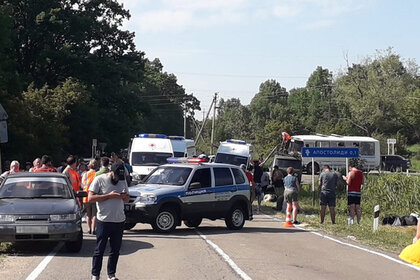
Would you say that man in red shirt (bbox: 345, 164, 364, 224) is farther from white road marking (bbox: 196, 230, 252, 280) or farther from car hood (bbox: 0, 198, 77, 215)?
car hood (bbox: 0, 198, 77, 215)

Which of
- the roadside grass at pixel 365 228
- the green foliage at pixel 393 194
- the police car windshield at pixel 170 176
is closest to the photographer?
the roadside grass at pixel 365 228

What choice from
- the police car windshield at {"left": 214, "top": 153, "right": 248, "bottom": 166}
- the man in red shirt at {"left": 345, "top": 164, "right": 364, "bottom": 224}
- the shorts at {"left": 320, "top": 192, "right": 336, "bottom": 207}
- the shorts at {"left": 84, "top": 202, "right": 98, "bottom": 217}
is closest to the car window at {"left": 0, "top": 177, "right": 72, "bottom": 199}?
the shorts at {"left": 84, "top": 202, "right": 98, "bottom": 217}

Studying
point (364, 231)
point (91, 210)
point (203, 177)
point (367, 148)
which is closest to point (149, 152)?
point (203, 177)

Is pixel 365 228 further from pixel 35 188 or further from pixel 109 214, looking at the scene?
pixel 109 214

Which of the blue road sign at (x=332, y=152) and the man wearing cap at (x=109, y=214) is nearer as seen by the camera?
the man wearing cap at (x=109, y=214)

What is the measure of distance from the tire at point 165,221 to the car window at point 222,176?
1768mm

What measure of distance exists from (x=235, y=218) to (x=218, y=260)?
6.20m

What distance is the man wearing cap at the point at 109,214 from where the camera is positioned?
9734mm

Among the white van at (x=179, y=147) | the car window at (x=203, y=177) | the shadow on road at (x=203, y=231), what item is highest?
the white van at (x=179, y=147)

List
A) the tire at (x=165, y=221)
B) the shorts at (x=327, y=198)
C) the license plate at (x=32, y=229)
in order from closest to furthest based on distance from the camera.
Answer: the license plate at (x=32, y=229)
the tire at (x=165, y=221)
the shorts at (x=327, y=198)

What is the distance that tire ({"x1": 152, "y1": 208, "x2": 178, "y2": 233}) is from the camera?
17.2m

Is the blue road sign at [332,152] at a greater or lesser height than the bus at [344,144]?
lesser

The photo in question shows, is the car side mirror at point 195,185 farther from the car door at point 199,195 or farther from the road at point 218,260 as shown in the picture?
the road at point 218,260

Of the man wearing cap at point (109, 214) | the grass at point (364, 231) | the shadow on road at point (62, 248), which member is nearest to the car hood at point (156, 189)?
the shadow on road at point (62, 248)
